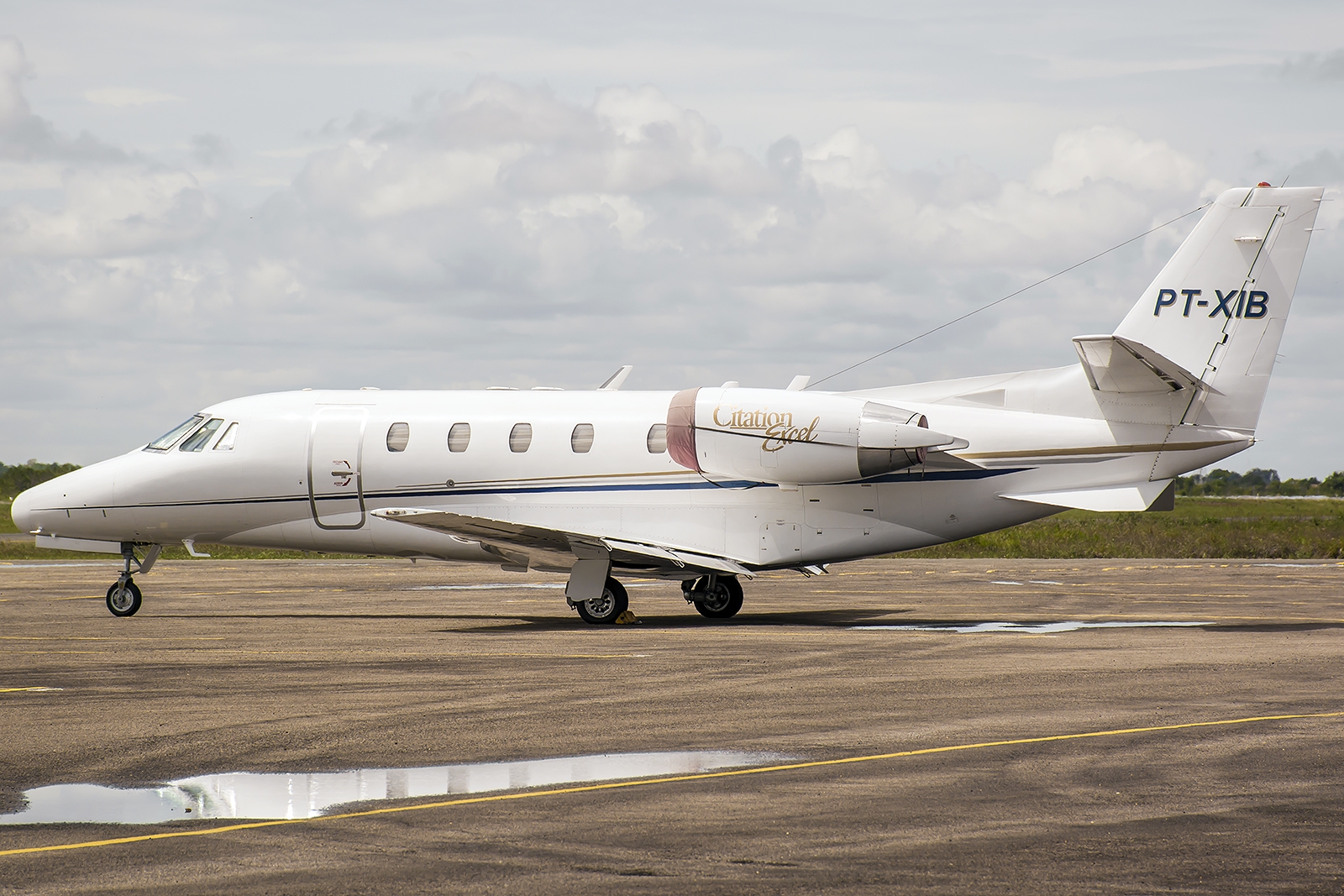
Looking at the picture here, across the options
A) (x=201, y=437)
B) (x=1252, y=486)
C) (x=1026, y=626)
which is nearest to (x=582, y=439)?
(x=201, y=437)

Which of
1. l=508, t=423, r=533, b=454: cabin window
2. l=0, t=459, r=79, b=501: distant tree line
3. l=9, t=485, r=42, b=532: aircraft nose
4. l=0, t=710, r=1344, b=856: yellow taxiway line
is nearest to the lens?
l=0, t=710, r=1344, b=856: yellow taxiway line

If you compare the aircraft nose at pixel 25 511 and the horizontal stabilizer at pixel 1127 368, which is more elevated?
the horizontal stabilizer at pixel 1127 368

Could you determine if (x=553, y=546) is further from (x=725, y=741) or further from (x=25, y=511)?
(x=725, y=741)

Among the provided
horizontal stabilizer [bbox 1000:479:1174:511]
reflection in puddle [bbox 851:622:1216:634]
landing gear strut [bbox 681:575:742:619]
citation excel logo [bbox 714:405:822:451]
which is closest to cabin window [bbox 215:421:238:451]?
landing gear strut [bbox 681:575:742:619]

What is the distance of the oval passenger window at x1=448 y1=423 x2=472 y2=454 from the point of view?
23.3 metres

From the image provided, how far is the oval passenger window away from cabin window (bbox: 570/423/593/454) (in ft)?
6.06

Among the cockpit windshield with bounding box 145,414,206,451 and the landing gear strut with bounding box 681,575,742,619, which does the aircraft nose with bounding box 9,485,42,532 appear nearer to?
the cockpit windshield with bounding box 145,414,206,451

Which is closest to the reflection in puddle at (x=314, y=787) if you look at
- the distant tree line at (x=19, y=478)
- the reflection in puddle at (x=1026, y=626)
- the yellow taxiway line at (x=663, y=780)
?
the yellow taxiway line at (x=663, y=780)

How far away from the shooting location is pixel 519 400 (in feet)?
77.9

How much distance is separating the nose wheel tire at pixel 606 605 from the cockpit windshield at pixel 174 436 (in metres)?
8.03

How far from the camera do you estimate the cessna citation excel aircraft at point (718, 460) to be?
21.2 m

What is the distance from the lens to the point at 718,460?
22.3 meters

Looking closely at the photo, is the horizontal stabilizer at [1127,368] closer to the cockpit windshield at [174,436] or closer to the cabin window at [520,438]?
the cabin window at [520,438]

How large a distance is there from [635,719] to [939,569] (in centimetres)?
2751
